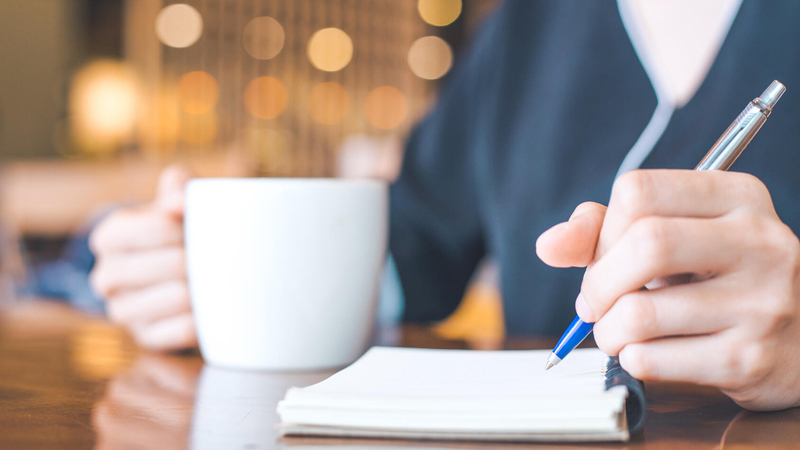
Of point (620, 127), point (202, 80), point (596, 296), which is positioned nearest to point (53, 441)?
point (596, 296)

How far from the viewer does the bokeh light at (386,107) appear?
214 inches

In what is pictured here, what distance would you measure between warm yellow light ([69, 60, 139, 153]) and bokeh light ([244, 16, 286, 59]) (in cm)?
86

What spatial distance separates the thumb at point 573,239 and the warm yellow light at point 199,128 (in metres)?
4.54

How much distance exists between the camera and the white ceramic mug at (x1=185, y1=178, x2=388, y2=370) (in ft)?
1.29

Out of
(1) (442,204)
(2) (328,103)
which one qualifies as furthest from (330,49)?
(1) (442,204)

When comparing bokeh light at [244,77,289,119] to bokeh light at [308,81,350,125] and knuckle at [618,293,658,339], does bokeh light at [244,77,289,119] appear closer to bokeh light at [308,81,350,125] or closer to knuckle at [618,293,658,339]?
bokeh light at [308,81,350,125]

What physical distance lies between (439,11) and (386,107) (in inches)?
38.1

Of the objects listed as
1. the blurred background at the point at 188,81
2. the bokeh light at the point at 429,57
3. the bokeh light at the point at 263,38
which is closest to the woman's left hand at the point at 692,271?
the blurred background at the point at 188,81

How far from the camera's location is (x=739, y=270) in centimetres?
28

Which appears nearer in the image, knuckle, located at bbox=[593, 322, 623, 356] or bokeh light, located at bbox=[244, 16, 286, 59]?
knuckle, located at bbox=[593, 322, 623, 356]

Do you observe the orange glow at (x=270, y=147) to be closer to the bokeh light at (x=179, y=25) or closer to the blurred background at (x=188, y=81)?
the blurred background at (x=188, y=81)

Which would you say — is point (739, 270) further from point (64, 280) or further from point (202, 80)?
point (202, 80)

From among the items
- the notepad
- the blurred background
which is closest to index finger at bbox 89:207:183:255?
the notepad

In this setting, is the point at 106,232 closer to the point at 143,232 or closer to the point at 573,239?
the point at 143,232
